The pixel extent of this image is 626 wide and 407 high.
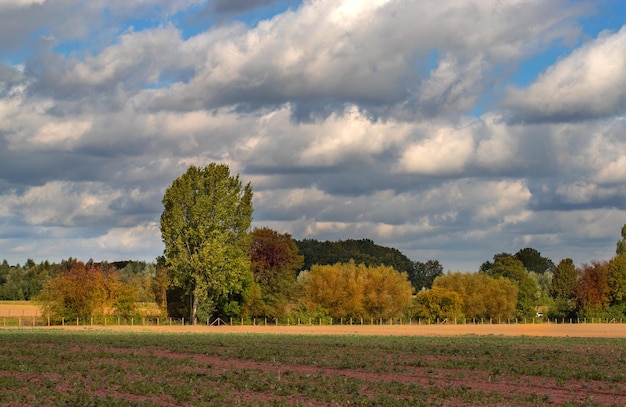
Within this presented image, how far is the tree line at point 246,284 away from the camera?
10744cm

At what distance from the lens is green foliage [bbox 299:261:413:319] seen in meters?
134

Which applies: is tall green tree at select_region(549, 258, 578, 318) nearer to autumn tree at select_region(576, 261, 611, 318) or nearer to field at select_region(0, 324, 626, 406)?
autumn tree at select_region(576, 261, 611, 318)

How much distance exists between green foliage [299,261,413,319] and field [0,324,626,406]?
8087 centimetres

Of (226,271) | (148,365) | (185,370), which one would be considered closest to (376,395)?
(185,370)

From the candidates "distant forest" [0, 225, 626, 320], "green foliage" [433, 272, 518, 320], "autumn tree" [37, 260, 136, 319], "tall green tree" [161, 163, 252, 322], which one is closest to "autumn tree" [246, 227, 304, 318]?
"distant forest" [0, 225, 626, 320]

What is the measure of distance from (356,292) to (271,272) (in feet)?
72.7

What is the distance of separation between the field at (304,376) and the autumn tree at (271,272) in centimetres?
6269

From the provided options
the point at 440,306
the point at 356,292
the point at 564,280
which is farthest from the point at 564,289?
the point at 356,292

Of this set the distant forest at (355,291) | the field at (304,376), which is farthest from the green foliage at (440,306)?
the field at (304,376)

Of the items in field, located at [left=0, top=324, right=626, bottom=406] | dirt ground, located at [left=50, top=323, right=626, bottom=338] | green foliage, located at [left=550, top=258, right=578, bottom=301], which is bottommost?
dirt ground, located at [left=50, top=323, right=626, bottom=338]

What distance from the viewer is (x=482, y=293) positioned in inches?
5861

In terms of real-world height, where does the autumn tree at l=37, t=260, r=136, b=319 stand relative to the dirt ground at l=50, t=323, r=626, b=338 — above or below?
above

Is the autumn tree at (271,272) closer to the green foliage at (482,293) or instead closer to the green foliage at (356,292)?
the green foliage at (356,292)

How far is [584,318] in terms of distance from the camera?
145875 mm
